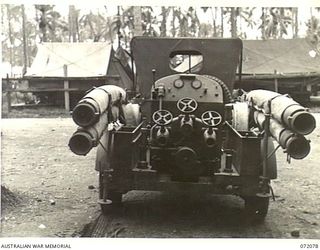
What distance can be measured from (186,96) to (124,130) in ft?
1.39

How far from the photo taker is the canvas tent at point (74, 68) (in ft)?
30.5

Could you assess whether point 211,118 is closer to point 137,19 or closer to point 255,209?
point 255,209

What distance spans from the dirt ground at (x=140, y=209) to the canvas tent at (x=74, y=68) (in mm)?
4966

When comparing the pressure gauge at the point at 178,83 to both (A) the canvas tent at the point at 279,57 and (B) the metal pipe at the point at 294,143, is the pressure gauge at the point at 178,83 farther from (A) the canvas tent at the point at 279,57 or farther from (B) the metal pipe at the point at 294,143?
(A) the canvas tent at the point at 279,57

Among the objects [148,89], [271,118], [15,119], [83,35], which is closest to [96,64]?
[15,119]

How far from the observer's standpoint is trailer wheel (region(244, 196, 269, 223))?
9.28ft

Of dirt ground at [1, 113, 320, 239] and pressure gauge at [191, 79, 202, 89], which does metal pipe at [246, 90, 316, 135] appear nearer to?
pressure gauge at [191, 79, 202, 89]

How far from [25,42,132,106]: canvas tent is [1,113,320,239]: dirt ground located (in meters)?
4.97

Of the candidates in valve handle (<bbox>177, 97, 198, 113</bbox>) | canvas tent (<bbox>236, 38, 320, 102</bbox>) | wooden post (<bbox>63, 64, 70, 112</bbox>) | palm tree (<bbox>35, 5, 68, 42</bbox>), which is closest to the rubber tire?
valve handle (<bbox>177, 97, 198, 113</bbox>)

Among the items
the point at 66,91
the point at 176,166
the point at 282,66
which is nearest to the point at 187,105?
the point at 176,166

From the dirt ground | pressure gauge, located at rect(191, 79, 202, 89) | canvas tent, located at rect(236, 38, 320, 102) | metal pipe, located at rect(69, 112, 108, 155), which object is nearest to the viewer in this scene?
metal pipe, located at rect(69, 112, 108, 155)

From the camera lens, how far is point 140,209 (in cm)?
307
